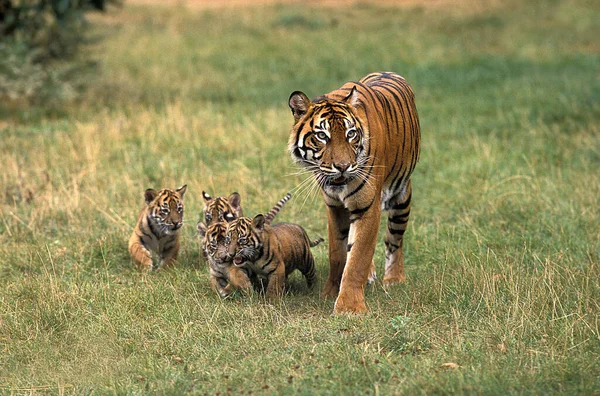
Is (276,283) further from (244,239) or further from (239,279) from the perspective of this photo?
(244,239)

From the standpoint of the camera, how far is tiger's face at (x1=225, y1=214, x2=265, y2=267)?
6.41 meters

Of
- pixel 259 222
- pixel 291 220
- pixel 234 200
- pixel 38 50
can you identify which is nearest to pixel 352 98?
pixel 259 222

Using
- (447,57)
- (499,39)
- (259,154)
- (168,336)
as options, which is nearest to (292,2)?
(499,39)

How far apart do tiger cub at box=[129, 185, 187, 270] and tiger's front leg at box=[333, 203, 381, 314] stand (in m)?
1.84

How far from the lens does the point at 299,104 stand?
615 cm

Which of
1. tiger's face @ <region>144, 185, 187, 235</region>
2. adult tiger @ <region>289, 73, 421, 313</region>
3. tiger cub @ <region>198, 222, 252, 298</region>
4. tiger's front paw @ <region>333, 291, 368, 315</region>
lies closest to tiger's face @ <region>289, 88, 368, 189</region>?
adult tiger @ <region>289, 73, 421, 313</region>

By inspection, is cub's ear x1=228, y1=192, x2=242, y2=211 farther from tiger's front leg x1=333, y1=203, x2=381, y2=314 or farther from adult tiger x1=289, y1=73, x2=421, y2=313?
tiger's front leg x1=333, y1=203, x2=381, y2=314

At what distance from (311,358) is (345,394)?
0.58m

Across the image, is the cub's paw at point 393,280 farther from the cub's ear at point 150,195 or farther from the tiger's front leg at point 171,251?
the cub's ear at point 150,195

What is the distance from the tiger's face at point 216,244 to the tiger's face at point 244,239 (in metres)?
0.05

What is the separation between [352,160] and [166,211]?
2.19 meters

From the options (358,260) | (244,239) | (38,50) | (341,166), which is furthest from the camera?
(38,50)

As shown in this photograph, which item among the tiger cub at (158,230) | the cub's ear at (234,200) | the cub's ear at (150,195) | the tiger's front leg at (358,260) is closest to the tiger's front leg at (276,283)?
the tiger's front leg at (358,260)

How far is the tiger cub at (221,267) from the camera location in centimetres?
650
